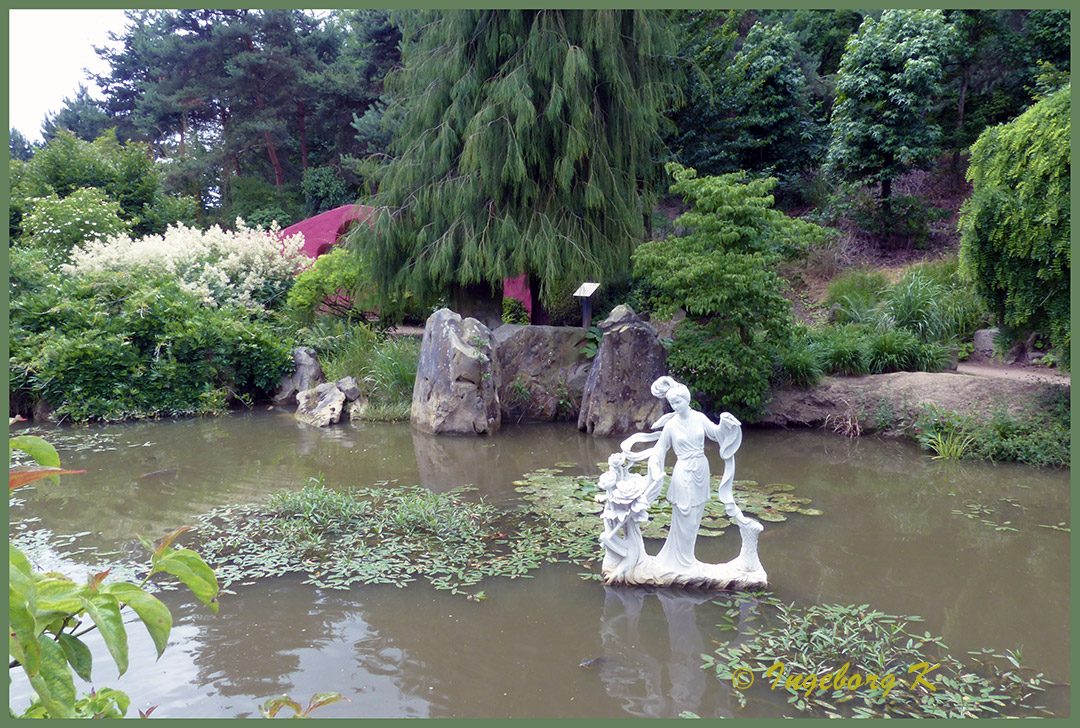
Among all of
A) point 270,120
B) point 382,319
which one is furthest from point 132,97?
point 382,319

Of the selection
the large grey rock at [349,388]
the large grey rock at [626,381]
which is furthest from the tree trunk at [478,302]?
the large grey rock at [626,381]

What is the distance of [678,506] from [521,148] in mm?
7455

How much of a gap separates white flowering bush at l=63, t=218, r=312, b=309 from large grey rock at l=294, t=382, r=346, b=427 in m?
2.92

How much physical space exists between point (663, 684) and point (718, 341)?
6.32 m

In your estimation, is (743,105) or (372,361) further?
(743,105)

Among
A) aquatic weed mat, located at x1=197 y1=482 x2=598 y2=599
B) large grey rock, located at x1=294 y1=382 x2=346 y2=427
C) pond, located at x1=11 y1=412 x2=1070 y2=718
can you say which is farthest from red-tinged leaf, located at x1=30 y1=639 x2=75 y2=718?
large grey rock, located at x1=294 y1=382 x2=346 y2=427

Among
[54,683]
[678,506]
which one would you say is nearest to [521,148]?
[678,506]

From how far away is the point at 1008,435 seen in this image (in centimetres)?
801

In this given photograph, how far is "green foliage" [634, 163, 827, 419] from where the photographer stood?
8.80m

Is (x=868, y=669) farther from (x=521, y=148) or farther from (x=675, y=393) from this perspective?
(x=521, y=148)

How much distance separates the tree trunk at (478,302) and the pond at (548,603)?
4671 millimetres

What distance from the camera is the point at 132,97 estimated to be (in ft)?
86.6

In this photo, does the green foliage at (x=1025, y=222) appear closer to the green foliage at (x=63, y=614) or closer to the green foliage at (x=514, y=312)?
the green foliage at (x=63, y=614)

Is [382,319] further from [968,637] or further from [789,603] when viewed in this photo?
[968,637]
